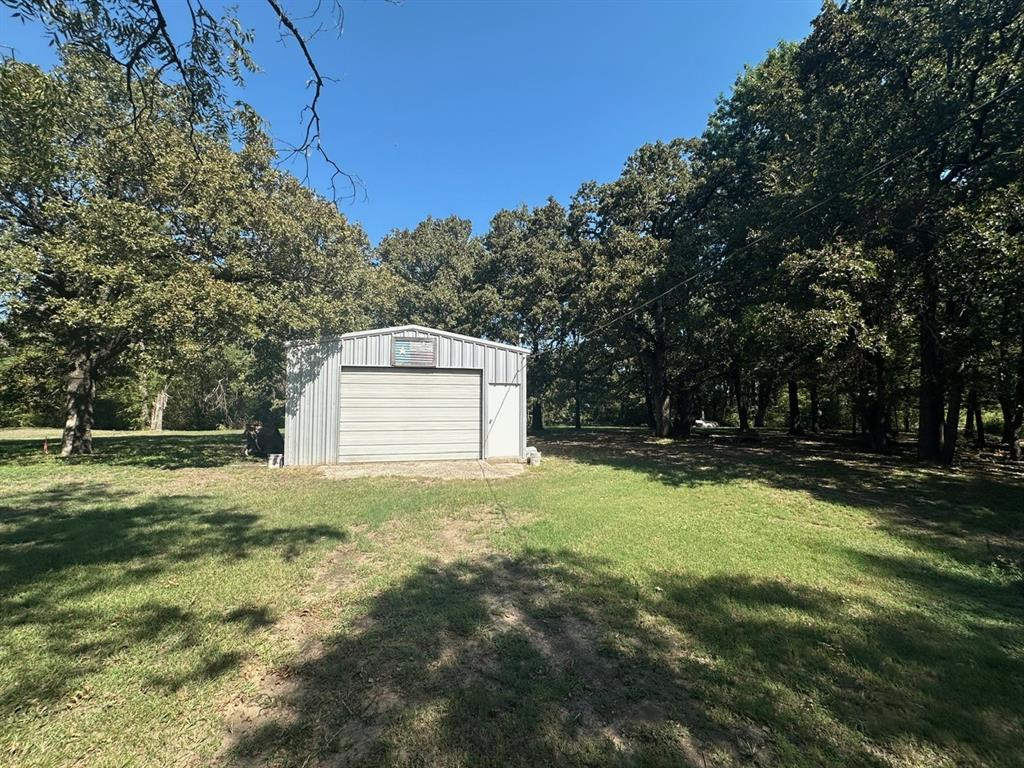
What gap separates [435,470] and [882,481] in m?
8.87

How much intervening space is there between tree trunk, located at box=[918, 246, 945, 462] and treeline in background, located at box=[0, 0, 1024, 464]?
53mm

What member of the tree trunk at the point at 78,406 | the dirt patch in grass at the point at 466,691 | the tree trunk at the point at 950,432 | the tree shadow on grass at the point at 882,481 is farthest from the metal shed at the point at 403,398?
the tree trunk at the point at 950,432

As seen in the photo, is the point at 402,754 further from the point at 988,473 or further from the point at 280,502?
the point at 988,473

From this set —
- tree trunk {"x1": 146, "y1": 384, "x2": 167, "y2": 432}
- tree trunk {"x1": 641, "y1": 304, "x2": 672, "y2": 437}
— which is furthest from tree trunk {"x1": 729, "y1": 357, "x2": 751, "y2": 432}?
tree trunk {"x1": 146, "y1": 384, "x2": 167, "y2": 432}

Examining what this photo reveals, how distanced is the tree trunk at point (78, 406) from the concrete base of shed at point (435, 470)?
24.4 ft

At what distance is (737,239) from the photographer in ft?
42.2

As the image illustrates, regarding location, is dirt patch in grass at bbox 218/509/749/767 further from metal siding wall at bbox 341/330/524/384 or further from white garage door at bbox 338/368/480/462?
metal siding wall at bbox 341/330/524/384

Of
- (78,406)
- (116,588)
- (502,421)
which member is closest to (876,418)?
(502,421)

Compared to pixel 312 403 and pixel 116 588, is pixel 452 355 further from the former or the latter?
pixel 116 588

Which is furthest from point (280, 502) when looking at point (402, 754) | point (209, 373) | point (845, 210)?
point (845, 210)

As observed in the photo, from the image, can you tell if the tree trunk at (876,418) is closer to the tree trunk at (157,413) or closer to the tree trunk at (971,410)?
the tree trunk at (971,410)

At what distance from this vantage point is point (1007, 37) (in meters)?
7.82

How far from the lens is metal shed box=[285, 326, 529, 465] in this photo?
1032 centimetres

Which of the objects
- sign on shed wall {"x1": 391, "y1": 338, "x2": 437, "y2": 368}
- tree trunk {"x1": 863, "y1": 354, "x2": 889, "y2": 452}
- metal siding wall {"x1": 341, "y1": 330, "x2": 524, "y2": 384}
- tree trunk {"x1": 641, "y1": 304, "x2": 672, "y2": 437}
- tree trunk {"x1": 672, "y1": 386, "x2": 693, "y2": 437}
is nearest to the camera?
metal siding wall {"x1": 341, "y1": 330, "x2": 524, "y2": 384}
